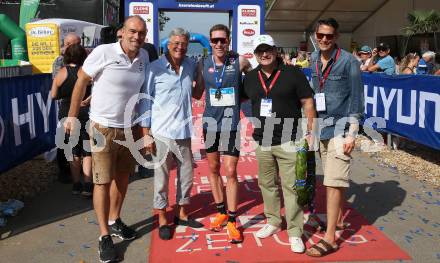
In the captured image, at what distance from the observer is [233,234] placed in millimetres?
4094

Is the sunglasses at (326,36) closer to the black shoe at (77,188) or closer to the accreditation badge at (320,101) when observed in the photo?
the accreditation badge at (320,101)

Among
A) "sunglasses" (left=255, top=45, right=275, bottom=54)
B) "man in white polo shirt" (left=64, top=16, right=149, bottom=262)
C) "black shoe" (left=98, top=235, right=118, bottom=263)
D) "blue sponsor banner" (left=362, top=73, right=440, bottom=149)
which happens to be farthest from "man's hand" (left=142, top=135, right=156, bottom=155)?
"blue sponsor banner" (left=362, top=73, right=440, bottom=149)

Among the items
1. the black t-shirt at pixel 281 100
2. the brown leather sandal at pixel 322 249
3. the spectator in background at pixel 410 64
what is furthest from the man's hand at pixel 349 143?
the spectator in background at pixel 410 64

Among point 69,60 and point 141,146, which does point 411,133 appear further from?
point 69,60

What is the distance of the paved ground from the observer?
154 inches

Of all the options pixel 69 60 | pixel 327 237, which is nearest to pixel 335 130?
pixel 327 237

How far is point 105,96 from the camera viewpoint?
147 inches

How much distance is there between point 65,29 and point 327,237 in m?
12.3

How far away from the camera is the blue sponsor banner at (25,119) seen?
514cm

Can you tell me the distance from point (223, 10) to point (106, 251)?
11.3 meters

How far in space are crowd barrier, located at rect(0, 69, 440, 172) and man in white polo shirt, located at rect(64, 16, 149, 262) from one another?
1749 millimetres

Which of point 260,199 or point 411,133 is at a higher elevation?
point 411,133

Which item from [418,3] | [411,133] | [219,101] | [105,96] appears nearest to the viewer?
[105,96]

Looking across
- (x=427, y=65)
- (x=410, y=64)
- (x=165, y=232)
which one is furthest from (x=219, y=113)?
(x=427, y=65)
